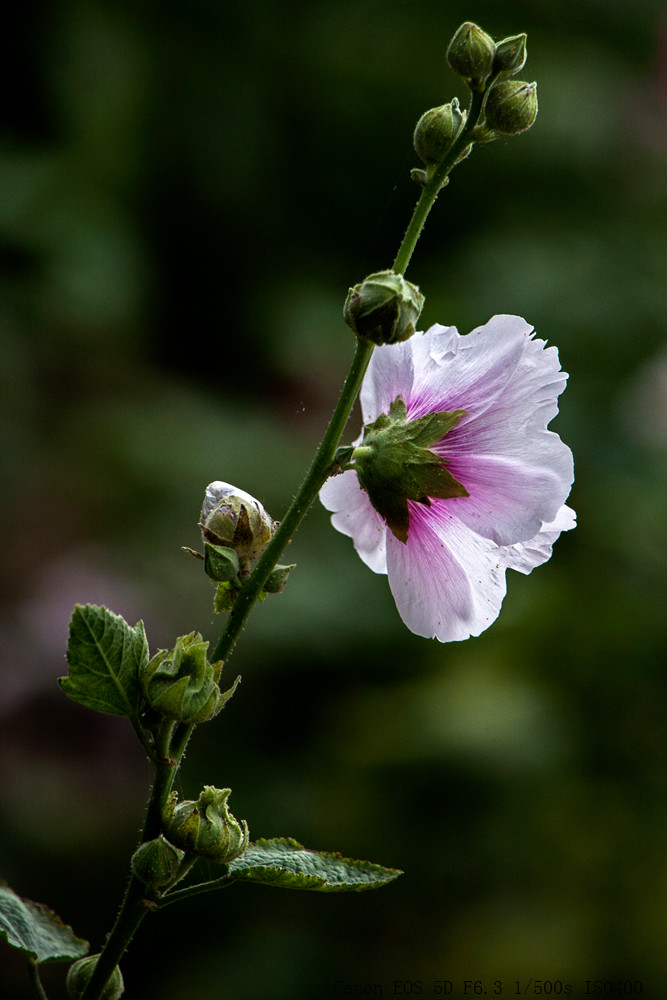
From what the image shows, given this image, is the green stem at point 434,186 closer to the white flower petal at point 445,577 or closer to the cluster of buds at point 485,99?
the cluster of buds at point 485,99

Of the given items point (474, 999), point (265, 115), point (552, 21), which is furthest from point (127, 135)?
point (474, 999)

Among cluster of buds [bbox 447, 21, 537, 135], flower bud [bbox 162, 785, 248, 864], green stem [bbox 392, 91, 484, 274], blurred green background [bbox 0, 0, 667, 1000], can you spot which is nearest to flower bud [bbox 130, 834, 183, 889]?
flower bud [bbox 162, 785, 248, 864]

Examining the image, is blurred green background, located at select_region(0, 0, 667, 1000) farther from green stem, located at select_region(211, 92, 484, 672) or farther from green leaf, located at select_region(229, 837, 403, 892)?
green stem, located at select_region(211, 92, 484, 672)

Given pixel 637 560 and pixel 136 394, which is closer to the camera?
pixel 637 560

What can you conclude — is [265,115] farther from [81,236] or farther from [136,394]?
[136,394]

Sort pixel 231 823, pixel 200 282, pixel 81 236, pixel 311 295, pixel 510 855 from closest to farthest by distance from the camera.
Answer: pixel 231 823, pixel 510 855, pixel 81 236, pixel 311 295, pixel 200 282

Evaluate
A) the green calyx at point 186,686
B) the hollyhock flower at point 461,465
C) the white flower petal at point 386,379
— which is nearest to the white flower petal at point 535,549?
the hollyhock flower at point 461,465
